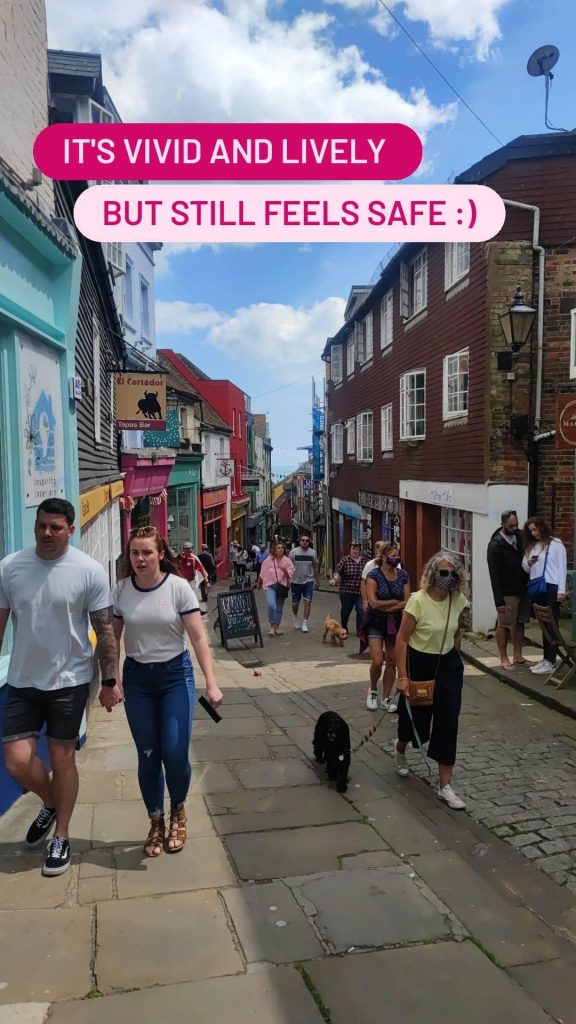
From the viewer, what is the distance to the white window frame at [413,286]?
1505cm

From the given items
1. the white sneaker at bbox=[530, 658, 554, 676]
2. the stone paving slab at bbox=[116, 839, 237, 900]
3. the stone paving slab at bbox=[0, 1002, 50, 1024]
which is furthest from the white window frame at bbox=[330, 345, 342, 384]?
the stone paving slab at bbox=[0, 1002, 50, 1024]

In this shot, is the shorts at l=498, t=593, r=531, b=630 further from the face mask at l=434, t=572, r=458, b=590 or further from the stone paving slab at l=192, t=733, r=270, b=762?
the face mask at l=434, t=572, r=458, b=590

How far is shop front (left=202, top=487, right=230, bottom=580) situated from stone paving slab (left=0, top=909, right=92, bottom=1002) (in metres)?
25.6

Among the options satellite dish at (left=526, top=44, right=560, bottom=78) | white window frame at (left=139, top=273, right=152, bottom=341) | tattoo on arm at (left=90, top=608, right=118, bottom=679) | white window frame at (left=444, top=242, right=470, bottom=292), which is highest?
satellite dish at (left=526, top=44, right=560, bottom=78)

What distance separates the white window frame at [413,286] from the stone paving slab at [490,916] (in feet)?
42.6

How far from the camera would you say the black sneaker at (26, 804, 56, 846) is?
348 centimetres

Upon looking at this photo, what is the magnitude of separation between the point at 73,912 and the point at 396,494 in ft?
50.9

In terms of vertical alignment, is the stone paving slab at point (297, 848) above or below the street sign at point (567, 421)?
below

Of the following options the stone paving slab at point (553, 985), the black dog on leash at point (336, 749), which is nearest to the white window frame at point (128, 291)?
the black dog on leash at point (336, 749)

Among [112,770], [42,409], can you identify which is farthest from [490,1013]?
[42,409]

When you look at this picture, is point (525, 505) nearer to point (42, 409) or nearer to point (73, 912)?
point (42, 409)

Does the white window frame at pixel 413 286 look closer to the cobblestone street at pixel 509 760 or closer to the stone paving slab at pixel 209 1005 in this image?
the cobblestone street at pixel 509 760

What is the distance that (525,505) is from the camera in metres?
11.1

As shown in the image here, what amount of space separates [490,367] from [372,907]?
937cm
